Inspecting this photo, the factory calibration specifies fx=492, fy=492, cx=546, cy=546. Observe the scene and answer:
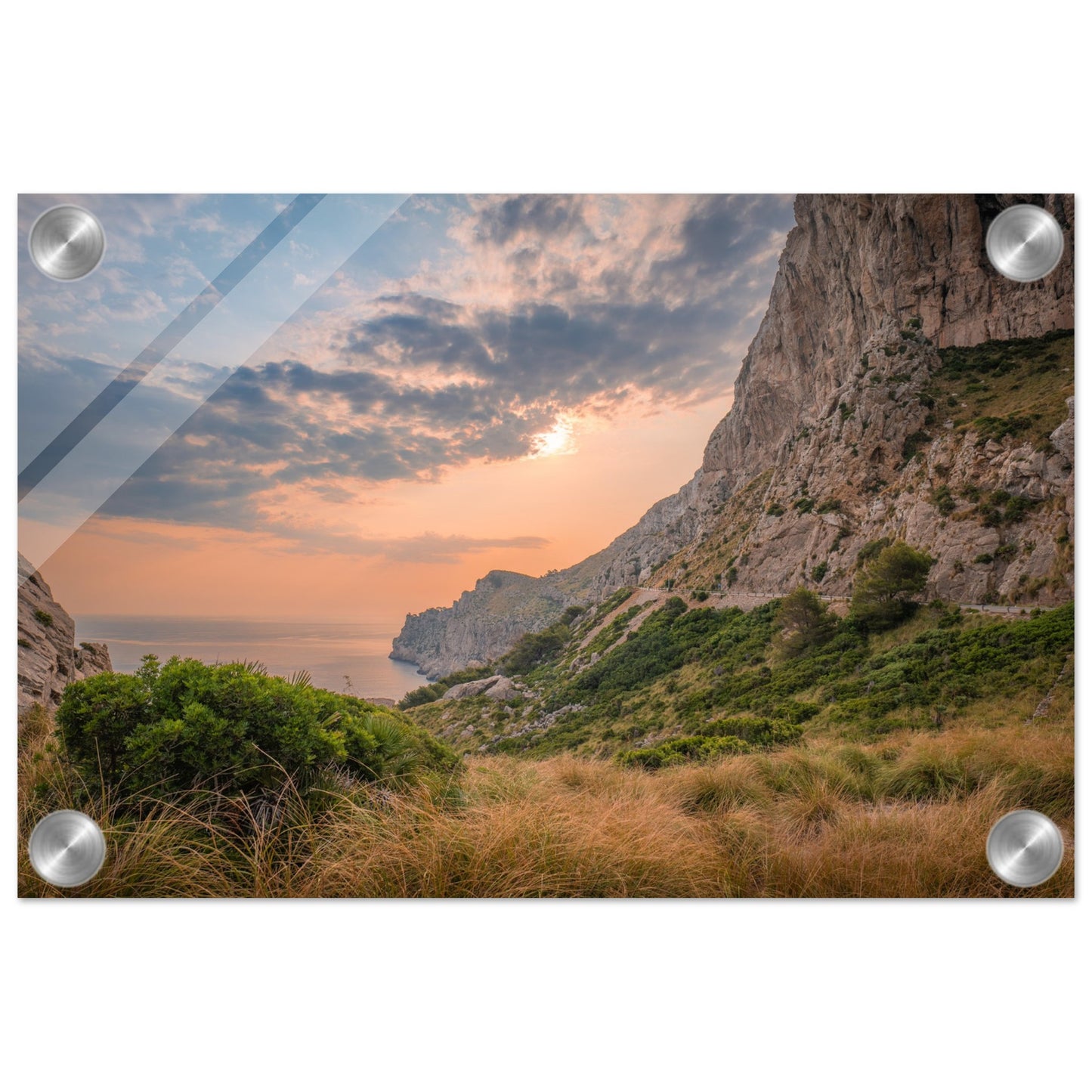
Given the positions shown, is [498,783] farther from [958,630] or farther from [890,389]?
[890,389]

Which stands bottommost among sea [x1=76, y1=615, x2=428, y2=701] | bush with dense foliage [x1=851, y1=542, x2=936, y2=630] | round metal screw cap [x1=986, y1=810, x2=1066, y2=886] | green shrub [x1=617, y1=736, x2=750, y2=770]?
round metal screw cap [x1=986, y1=810, x2=1066, y2=886]

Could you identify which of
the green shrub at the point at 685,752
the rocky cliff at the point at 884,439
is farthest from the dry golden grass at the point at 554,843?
the rocky cliff at the point at 884,439

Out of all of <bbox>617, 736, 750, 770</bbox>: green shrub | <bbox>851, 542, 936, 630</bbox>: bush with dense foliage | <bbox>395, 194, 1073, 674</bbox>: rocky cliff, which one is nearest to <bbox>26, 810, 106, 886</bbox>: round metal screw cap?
<bbox>395, 194, 1073, 674</bbox>: rocky cliff

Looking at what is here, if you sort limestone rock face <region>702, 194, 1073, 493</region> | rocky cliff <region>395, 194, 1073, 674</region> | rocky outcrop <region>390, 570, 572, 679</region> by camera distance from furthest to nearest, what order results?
rocky outcrop <region>390, 570, 572, 679</region>, rocky cliff <region>395, 194, 1073, 674</region>, limestone rock face <region>702, 194, 1073, 493</region>

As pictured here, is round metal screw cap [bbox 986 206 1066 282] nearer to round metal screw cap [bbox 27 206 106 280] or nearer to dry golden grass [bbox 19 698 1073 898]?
dry golden grass [bbox 19 698 1073 898]

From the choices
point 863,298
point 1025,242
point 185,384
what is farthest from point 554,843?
point 863,298

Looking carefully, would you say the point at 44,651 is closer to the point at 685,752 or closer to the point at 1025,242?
the point at 685,752
